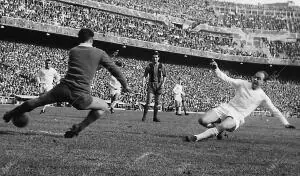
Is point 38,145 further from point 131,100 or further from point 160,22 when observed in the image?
point 160,22

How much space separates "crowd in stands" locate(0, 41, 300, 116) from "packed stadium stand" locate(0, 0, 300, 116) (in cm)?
6

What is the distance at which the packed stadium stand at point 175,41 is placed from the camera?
3509 cm

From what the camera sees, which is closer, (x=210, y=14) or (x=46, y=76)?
(x=46, y=76)

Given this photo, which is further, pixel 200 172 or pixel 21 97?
pixel 21 97

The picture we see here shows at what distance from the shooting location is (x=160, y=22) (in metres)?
49.7

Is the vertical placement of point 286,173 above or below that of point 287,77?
below

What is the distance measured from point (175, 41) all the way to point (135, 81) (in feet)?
31.6

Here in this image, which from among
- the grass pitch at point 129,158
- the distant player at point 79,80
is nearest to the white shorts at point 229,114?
the grass pitch at point 129,158

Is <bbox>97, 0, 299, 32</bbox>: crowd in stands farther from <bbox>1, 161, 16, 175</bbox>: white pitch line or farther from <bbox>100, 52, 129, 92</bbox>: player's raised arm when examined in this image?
<bbox>1, 161, 16, 175</bbox>: white pitch line

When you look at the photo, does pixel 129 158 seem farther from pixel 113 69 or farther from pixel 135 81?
pixel 135 81

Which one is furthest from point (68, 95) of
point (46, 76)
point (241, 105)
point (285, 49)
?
point (285, 49)

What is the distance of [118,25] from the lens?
42781mm

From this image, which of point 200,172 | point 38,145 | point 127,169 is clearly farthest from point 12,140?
point 200,172

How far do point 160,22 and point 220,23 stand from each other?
10.9 metres
